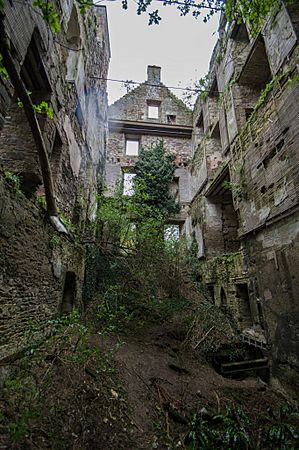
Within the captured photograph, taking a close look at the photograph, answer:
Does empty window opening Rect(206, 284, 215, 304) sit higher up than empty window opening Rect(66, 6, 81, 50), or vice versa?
empty window opening Rect(66, 6, 81, 50)

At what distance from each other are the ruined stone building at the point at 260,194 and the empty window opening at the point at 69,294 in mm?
4707

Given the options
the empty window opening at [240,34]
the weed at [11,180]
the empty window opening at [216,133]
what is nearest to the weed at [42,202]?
the weed at [11,180]

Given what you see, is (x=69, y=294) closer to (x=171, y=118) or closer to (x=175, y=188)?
(x=175, y=188)

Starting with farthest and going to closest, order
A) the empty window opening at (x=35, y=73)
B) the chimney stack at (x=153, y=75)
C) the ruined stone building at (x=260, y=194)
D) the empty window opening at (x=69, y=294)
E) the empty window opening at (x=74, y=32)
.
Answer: the chimney stack at (x=153, y=75) → the empty window opening at (x=74, y=32) → the empty window opening at (x=69, y=294) → the ruined stone building at (x=260, y=194) → the empty window opening at (x=35, y=73)

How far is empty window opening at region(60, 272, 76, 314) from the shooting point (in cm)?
600

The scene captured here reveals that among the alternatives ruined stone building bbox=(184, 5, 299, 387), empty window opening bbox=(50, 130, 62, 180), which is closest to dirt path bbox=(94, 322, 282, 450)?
ruined stone building bbox=(184, 5, 299, 387)

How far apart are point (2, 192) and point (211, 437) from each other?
4.16 metres

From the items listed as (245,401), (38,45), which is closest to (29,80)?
(38,45)

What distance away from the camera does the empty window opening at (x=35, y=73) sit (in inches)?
149

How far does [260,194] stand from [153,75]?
1592 cm

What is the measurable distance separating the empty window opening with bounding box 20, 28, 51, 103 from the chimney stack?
15339 mm

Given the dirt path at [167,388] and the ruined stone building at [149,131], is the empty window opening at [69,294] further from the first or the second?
the ruined stone building at [149,131]

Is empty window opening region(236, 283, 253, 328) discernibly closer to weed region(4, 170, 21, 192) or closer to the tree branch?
the tree branch

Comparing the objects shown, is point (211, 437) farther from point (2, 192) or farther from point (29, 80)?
point (29, 80)
